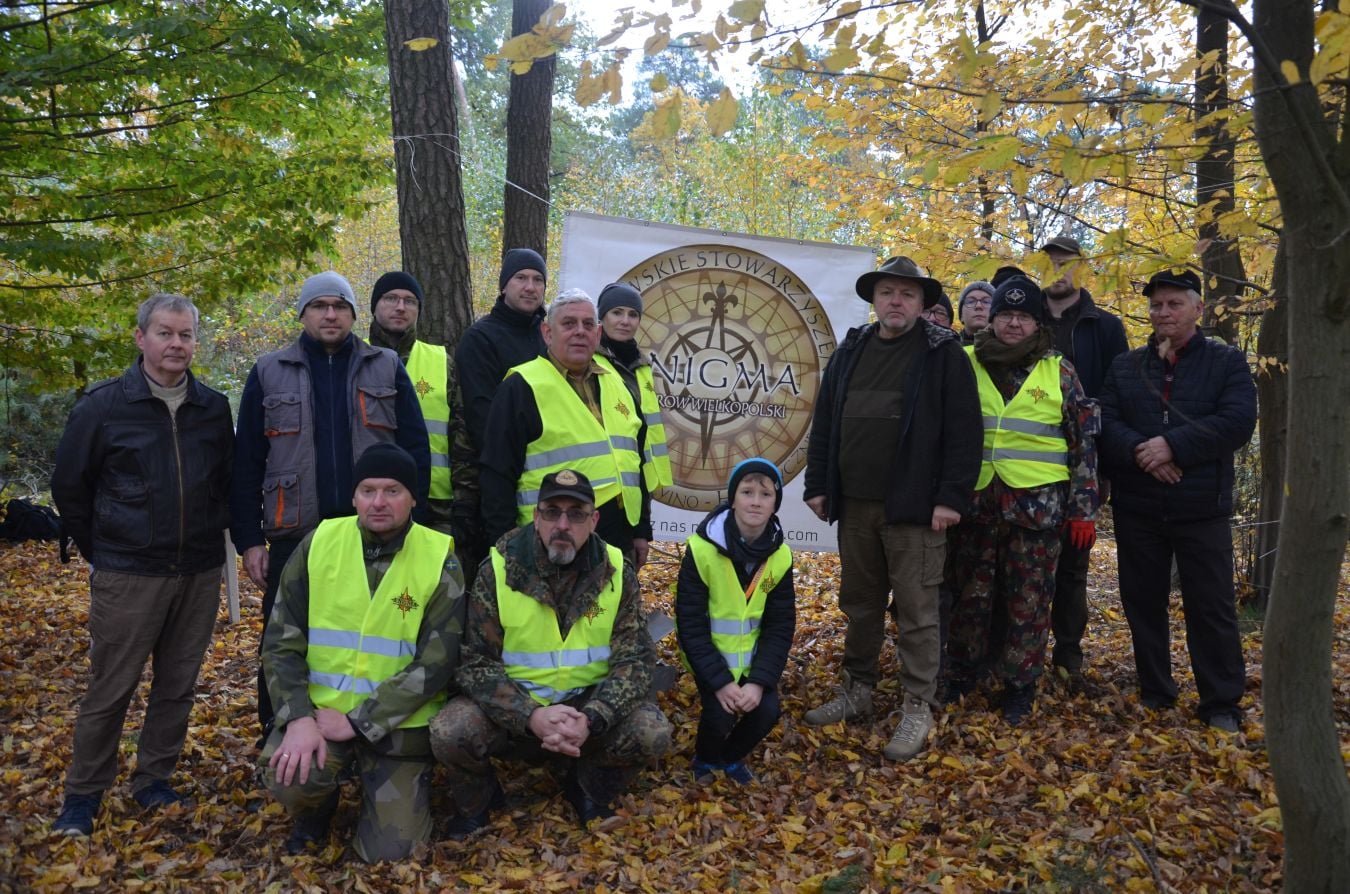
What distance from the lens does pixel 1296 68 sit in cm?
250

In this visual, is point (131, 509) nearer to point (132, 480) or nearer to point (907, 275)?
point (132, 480)

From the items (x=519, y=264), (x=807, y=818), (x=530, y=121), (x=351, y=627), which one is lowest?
(x=807, y=818)

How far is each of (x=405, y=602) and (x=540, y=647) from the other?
0.56 meters

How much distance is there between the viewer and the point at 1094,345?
5.23 m

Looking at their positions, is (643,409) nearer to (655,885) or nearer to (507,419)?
(507,419)

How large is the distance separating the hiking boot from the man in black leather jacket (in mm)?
2911

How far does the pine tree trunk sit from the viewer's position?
8.43 ft

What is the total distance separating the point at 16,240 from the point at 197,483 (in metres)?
2.97

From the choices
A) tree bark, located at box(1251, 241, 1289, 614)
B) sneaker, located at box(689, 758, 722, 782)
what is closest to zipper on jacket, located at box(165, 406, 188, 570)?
sneaker, located at box(689, 758, 722, 782)

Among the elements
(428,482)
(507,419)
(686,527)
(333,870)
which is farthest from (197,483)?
(686,527)

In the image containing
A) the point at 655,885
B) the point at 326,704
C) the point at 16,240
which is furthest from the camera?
the point at 16,240

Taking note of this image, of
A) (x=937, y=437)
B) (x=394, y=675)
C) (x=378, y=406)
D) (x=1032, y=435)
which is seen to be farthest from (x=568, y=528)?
(x=1032, y=435)

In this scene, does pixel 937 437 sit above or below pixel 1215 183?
below

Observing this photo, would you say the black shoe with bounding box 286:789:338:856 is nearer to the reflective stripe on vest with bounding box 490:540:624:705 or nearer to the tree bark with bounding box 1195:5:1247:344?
the reflective stripe on vest with bounding box 490:540:624:705
